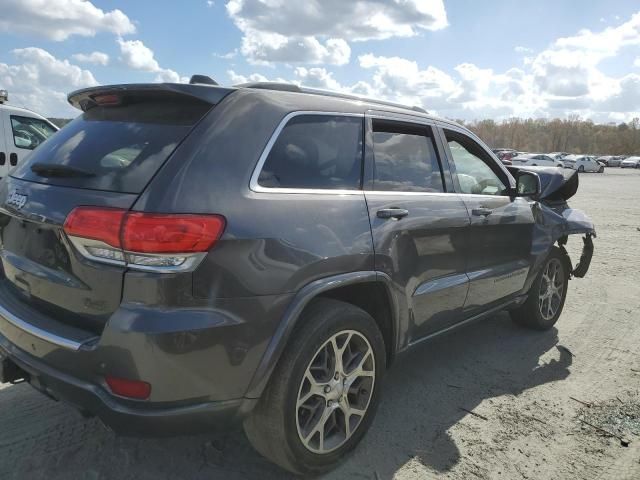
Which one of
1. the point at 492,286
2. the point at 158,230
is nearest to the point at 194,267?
the point at 158,230

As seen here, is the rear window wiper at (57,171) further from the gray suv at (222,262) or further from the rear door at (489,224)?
the rear door at (489,224)

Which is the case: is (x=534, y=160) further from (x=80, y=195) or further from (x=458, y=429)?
(x=80, y=195)

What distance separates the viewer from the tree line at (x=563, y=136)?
96625 mm

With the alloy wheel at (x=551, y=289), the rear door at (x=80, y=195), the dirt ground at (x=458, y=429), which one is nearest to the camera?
the rear door at (x=80, y=195)

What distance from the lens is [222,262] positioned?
2086 millimetres

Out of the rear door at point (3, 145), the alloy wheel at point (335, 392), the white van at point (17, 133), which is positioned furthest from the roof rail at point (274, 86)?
the rear door at point (3, 145)

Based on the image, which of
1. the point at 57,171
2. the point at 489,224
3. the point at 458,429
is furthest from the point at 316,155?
the point at 458,429

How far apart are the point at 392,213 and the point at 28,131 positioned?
828 cm

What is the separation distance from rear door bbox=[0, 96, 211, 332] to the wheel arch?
26.3 inches

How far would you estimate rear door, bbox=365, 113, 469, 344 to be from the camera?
2873 mm

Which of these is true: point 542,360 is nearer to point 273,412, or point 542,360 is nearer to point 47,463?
point 273,412

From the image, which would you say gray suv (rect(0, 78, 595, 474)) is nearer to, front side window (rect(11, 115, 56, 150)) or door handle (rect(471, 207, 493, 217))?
door handle (rect(471, 207, 493, 217))

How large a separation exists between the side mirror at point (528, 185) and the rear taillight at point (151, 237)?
9.82 ft

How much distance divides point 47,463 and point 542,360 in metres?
3.57
